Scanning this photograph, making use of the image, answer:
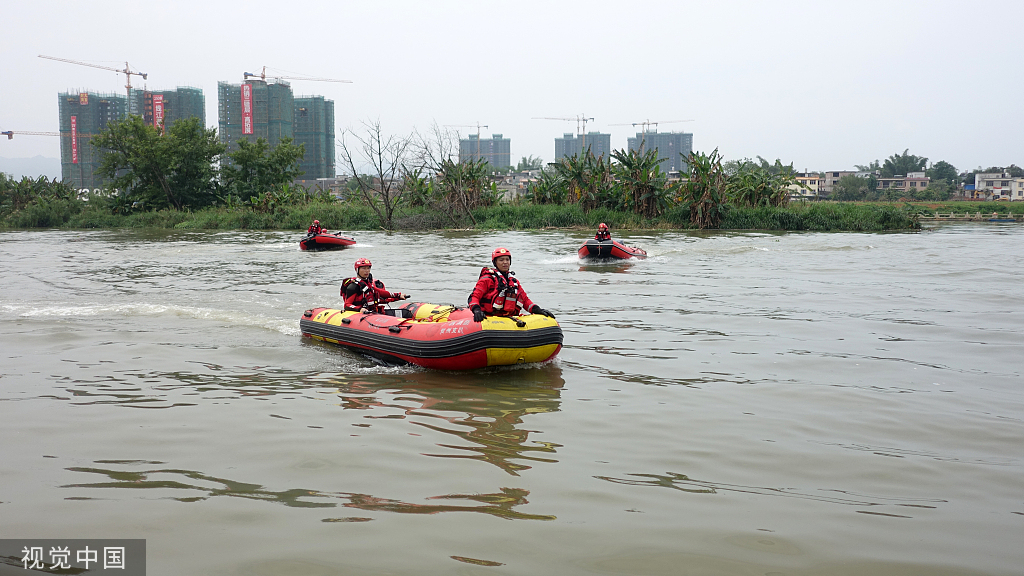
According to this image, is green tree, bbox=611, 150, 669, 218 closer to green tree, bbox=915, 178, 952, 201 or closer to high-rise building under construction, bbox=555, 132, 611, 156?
green tree, bbox=915, 178, 952, 201

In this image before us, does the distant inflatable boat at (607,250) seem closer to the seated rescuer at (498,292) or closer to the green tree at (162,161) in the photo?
the seated rescuer at (498,292)

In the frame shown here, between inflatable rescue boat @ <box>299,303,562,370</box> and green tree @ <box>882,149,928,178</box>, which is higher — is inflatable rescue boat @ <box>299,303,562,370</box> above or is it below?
below

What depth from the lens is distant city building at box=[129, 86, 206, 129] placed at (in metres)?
82.6

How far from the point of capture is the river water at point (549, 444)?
11.4 ft

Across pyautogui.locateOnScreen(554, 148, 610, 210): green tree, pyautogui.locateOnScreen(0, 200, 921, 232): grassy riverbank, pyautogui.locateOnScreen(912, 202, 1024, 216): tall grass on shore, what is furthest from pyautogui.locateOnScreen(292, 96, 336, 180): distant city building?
pyautogui.locateOnScreen(912, 202, 1024, 216): tall grass on shore

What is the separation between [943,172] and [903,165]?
8.45 m

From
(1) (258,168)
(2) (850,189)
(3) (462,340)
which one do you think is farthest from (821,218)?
(2) (850,189)

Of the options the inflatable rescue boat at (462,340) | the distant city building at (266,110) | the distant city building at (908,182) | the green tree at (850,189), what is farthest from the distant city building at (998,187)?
the inflatable rescue boat at (462,340)

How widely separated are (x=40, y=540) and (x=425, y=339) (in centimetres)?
393

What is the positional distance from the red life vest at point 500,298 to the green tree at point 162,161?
38.9 m

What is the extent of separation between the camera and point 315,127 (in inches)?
3014

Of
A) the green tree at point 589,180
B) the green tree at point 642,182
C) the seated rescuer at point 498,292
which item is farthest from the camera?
the green tree at point 589,180

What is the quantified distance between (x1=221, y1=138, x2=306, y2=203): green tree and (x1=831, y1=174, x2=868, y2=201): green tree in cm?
4385

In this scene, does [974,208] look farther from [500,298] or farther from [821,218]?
[500,298]
